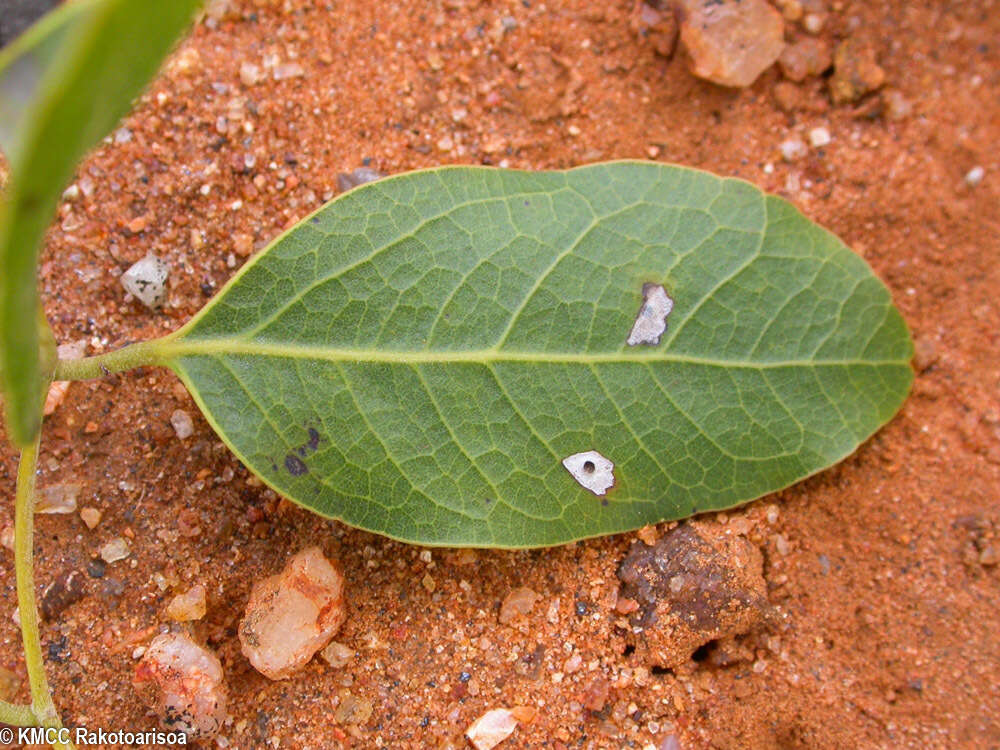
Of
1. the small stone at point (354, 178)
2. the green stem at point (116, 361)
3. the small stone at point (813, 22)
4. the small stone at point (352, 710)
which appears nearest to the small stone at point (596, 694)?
the small stone at point (352, 710)

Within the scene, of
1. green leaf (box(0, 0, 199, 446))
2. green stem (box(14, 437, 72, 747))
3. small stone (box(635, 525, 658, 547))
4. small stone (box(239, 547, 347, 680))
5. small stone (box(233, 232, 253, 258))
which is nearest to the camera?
green leaf (box(0, 0, 199, 446))

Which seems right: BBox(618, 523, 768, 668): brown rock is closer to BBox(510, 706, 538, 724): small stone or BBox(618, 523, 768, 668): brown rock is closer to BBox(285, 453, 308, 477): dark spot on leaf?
BBox(510, 706, 538, 724): small stone

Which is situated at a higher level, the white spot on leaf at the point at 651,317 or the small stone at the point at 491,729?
the white spot on leaf at the point at 651,317

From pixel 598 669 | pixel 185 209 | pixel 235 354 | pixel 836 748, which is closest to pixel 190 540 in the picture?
pixel 235 354

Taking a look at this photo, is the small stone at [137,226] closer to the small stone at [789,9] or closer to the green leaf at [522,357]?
the green leaf at [522,357]

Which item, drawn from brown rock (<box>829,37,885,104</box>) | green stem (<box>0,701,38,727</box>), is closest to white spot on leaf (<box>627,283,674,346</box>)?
brown rock (<box>829,37,885,104</box>)

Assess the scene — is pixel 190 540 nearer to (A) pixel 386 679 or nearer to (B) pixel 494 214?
(A) pixel 386 679
